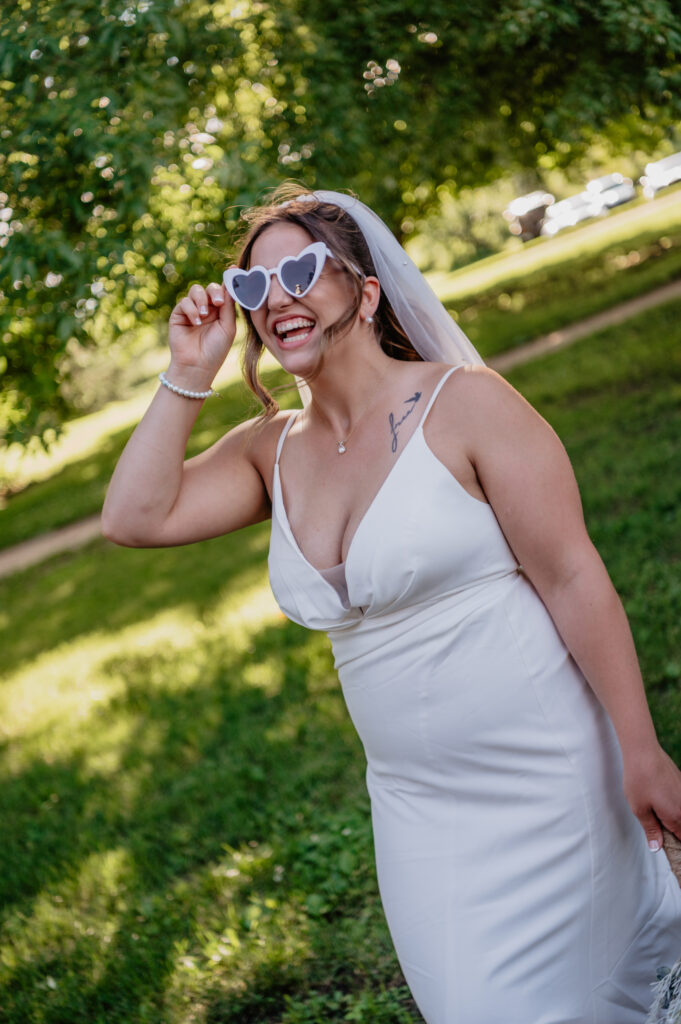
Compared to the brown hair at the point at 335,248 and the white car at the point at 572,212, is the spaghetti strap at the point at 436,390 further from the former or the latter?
the white car at the point at 572,212

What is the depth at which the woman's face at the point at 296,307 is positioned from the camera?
2.37 metres

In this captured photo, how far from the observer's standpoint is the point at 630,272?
16516 mm

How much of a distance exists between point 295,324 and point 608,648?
1.08 m

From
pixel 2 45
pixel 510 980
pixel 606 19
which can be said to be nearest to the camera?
pixel 510 980

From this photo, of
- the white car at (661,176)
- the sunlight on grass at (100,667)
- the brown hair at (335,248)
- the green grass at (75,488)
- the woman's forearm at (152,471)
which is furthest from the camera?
the white car at (661,176)

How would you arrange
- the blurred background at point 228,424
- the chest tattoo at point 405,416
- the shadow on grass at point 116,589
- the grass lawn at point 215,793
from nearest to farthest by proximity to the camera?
the chest tattoo at point 405,416, the grass lawn at point 215,793, the blurred background at point 228,424, the shadow on grass at point 116,589

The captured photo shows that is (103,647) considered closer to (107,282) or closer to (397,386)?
(107,282)

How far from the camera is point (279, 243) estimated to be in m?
2.44

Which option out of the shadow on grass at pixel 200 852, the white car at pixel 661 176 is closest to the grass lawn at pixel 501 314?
the shadow on grass at pixel 200 852

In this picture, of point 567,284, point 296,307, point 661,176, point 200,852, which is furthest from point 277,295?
point 661,176

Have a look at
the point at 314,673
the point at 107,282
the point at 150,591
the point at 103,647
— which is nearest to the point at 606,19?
the point at 107,282

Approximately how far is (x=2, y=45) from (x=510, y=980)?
4286 mm

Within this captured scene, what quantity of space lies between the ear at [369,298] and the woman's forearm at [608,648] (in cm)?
83

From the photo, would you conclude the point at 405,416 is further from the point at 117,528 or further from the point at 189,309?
the point at 117,528
